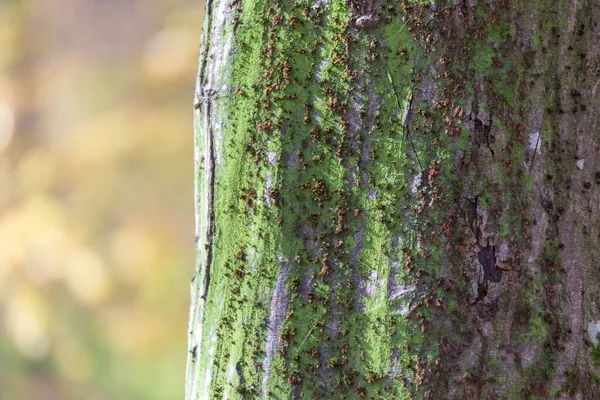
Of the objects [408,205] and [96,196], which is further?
[96,196]

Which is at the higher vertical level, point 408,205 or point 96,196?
point 96,196

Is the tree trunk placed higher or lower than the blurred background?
lower

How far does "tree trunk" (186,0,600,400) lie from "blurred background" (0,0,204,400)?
1.46 m

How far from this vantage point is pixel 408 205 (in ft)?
2.07

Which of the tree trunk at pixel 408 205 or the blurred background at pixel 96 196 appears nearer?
the tree trunk at pixel 408 205

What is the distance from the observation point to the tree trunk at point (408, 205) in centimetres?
63

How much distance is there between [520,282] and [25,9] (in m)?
2.30

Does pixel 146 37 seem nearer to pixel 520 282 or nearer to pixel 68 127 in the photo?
pixel 68 127

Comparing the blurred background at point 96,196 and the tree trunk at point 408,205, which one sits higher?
the blurred background at point 96,196

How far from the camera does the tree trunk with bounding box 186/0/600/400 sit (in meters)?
0.63

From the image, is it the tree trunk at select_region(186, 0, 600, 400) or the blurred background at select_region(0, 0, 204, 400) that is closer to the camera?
the tree trunk at select_region(186, 0, 600, 400)

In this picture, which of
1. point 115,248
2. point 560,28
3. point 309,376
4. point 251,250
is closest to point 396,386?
point 309,376

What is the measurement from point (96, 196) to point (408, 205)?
1785 mm

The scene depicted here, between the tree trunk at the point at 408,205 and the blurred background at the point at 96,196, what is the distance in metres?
1.46
